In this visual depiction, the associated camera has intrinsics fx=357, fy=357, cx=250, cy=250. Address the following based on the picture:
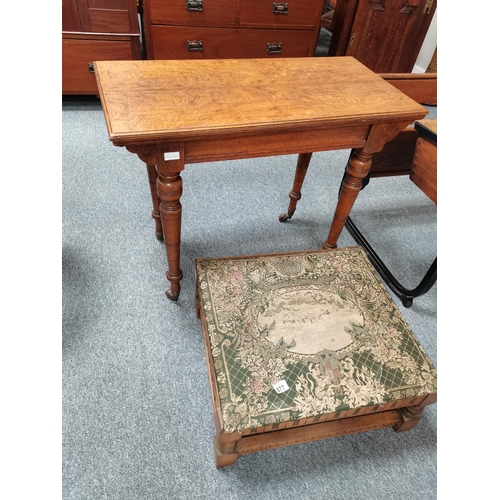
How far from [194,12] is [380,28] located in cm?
137

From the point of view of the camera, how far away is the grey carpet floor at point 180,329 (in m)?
1.04

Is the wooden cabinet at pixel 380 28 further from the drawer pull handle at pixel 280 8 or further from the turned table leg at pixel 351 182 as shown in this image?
the turned table leg at pixel 351 182

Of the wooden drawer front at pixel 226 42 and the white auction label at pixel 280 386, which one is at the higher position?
the wooden drawer front at pixel 226 42

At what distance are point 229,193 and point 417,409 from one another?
4.55 feet

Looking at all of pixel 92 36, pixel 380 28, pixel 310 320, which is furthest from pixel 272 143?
pixel 380 28

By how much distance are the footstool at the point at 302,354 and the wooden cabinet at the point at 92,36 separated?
1.91m

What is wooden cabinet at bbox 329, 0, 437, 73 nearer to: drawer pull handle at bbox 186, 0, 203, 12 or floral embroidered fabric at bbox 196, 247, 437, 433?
drawer pull handle at bbox 186, 0, 203, 12

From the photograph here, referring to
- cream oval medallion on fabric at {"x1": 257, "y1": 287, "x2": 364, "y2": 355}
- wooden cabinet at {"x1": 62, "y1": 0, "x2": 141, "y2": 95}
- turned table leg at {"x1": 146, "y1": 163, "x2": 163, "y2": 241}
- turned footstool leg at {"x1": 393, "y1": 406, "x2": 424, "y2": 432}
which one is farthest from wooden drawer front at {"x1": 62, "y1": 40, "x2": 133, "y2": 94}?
turned footstool leg at {"x1": 393, "y1": 406, "x2": 424, "y2": 432}

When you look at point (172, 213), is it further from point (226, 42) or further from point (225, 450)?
point (226, 42)

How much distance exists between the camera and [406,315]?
4.94 feet

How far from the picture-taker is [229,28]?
2299mm

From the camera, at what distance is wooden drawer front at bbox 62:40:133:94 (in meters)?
2.26

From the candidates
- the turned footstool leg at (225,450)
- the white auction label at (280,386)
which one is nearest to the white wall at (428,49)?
the white auction label at (280,386)

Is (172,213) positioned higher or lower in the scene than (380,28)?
lower
